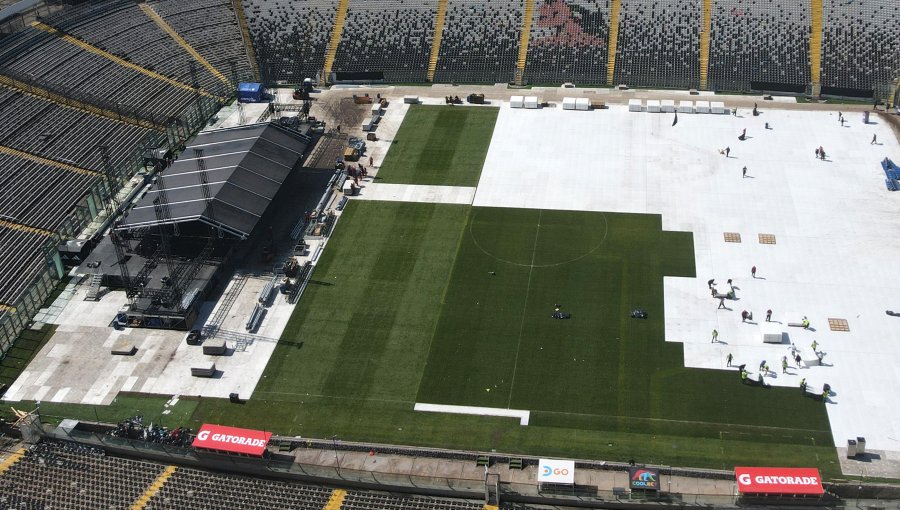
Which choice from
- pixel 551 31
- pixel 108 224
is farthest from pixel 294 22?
pixel 108 224

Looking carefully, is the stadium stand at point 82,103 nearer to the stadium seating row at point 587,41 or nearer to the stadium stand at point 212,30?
the stadium stand at point 212,30

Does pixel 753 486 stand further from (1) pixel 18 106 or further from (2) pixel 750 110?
(1) pixel 18 106

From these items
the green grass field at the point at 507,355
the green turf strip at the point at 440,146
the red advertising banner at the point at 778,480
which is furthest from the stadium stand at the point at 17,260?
the red advertising banner at the point at 778,480

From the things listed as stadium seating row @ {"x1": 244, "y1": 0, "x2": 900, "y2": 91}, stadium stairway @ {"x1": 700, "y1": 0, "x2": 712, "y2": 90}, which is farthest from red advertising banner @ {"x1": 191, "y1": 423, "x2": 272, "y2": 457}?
stadium stairway @ {"x1": 700, "y1": 0, "x2": 712, "y2": 90}

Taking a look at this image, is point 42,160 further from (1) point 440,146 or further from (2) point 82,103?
(1) point 440,146

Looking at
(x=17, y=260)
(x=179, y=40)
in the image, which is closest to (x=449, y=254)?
(x=17, y=260)

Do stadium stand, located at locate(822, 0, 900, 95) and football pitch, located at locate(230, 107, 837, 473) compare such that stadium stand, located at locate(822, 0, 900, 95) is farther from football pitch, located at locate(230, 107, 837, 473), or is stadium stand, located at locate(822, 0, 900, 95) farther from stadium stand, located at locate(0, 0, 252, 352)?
stadium stand, located at locate(0, 0, 252, 352)
